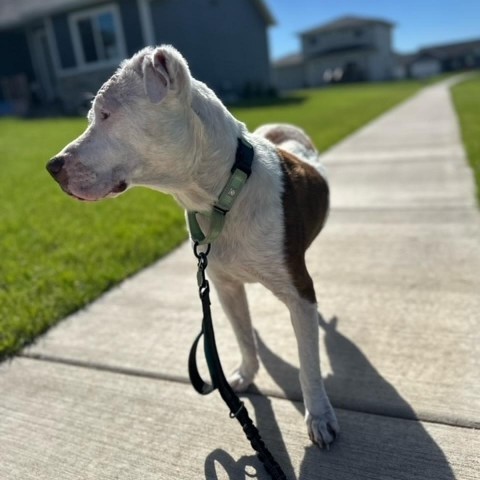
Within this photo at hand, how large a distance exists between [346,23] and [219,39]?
46.9 m

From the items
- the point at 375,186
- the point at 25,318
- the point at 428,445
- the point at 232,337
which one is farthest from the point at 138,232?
the point at 428,445

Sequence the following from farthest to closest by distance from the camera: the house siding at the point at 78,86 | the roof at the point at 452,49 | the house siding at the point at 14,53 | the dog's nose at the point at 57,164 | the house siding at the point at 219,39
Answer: the roof at the point at 452,49, the house siding at the point at 14,53, the house siding at the point at 78,86, the house siding at the point at 219,39, the dog's nose at the point at 57,164

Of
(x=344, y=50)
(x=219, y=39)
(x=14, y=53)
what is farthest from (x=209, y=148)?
(x=344, y=50)

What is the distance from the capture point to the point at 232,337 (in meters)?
3.37

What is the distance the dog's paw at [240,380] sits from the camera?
284cm

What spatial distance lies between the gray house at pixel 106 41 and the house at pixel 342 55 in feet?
119

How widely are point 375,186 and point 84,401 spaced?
5.11 meters

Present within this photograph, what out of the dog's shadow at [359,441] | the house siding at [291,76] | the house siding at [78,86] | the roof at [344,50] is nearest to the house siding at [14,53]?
the house siding at [78,86]

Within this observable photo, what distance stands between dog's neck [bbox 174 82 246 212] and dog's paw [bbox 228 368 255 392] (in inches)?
41.0

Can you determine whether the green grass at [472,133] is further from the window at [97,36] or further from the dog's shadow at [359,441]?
the window at [97,36]

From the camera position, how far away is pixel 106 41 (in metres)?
20.5

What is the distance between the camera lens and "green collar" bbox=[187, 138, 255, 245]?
7.55ft

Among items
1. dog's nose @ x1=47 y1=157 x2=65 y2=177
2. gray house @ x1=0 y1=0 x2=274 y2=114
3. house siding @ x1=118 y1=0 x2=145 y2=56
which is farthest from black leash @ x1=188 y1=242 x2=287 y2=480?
house siding @ x1=118 y1=0 x2=145 y2=56

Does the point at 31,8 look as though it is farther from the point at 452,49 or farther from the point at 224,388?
the point at 452,49
